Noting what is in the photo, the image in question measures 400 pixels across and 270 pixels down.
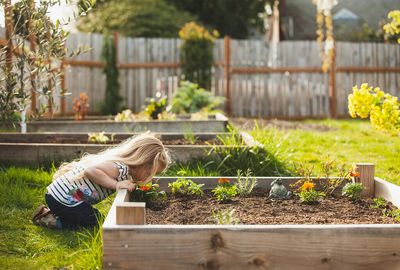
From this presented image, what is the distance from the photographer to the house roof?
2219cm

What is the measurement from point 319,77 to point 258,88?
148cm

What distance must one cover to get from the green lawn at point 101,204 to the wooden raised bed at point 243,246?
1.09ft

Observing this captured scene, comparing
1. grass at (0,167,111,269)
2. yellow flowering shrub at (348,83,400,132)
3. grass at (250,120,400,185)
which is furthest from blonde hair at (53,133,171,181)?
grass at (250,120,400,185)

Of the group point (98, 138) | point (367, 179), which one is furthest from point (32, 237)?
point (98, 138)

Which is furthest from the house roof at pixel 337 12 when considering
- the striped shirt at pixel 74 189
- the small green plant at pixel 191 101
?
the striped shirt at pixel 74 189

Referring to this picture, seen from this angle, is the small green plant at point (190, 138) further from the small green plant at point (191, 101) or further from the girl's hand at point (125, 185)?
the small green plant at point (191, 101)

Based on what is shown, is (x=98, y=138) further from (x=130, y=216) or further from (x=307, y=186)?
(x=130, y=216)

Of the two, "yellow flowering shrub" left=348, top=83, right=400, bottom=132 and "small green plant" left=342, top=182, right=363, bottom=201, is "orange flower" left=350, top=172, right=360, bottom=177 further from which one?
"yellow flowering shrub" left=348, top=83, right=400, bottom=132

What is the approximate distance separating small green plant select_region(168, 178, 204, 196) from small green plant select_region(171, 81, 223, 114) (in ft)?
22.6

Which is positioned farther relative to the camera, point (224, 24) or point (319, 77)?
point (224, 24)

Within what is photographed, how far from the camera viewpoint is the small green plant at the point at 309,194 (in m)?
3.88

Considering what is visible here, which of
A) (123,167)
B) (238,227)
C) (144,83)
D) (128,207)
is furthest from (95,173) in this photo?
(144,83)

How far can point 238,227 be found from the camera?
2.72 m

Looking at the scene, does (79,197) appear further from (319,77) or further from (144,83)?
(319,77)
